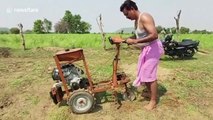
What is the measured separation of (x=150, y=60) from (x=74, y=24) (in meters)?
67.6

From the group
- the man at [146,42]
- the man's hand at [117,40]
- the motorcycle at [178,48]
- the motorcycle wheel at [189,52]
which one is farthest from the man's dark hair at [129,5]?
the motorcycle wheel at [189,52]

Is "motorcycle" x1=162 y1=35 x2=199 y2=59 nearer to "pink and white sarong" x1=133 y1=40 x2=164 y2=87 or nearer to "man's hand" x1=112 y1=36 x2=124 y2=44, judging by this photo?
"pink and white sarong" x1=133 y1=40 x2=164 y2=87

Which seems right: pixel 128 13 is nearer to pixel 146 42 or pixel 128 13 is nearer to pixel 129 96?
pixel 146 42

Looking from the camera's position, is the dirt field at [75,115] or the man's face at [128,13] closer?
the man's face at [128,13]

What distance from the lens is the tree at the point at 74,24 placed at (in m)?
69.4

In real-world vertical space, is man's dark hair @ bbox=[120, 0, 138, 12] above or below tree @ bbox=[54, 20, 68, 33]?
above

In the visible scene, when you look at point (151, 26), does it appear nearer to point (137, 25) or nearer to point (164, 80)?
point (137, 25)

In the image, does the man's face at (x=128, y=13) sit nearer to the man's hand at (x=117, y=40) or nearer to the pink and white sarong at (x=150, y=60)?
the man's hand at (x=117, y=40)

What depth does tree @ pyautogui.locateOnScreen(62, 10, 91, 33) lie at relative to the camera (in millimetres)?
69438

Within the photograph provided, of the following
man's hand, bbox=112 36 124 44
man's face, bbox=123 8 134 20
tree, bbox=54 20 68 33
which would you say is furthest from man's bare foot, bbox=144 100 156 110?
tree, bbox=54 20 68 33

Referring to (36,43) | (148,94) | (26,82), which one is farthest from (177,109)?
(36,43)

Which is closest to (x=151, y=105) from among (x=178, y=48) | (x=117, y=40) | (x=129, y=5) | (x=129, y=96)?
(x=129, y=96)

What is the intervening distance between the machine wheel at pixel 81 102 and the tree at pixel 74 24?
65.2m

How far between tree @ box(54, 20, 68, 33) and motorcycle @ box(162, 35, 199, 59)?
5673 cm
